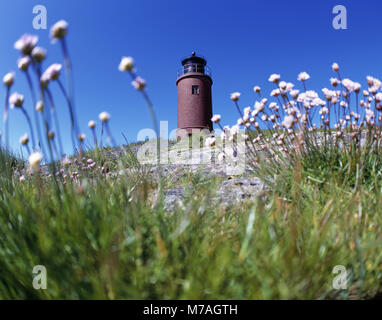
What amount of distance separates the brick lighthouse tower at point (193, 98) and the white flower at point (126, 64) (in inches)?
668

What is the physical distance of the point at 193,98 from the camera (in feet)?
62.4

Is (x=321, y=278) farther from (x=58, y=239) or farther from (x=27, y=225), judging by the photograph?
(x=27, y=225)

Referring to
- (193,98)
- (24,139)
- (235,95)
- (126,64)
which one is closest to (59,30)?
(126,64)

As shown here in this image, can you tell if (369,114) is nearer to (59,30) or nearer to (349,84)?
(349,84)

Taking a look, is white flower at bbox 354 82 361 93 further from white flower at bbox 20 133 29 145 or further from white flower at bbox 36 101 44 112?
white flower at bbox 20 133 29 145

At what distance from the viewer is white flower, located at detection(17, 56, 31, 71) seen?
98cm

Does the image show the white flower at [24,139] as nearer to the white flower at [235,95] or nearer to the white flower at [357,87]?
the white flower at [235,95]

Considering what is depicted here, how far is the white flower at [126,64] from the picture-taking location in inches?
39.2

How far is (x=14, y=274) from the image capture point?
0.92 metres

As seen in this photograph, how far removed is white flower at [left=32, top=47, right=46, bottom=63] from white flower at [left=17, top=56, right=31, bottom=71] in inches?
1.1

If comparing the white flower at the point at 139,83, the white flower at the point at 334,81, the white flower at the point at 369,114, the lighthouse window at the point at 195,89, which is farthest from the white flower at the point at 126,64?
the lighthouse window at the point at 195,89
